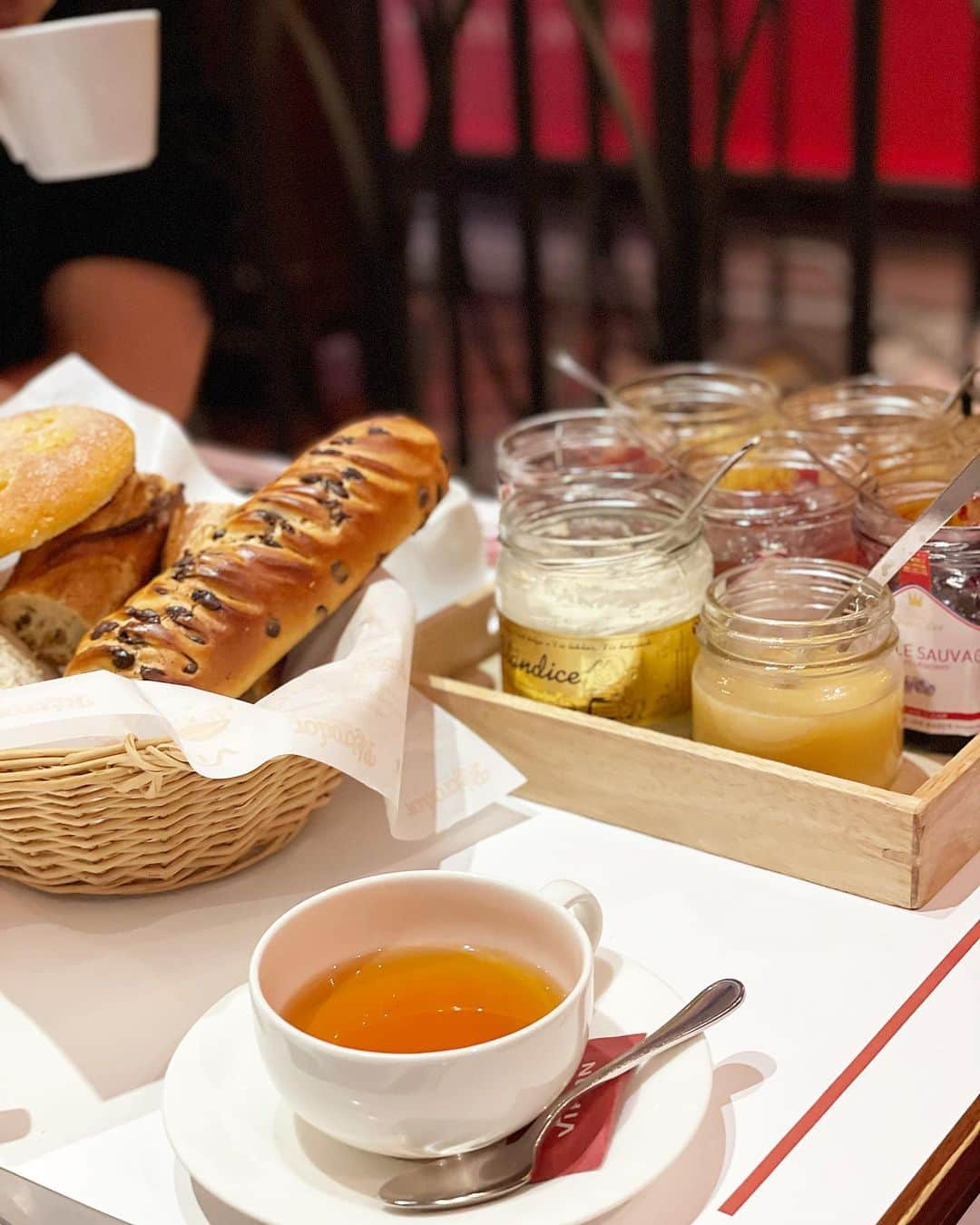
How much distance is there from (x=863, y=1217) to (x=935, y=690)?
0.44 meters

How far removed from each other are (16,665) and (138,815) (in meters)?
0.20

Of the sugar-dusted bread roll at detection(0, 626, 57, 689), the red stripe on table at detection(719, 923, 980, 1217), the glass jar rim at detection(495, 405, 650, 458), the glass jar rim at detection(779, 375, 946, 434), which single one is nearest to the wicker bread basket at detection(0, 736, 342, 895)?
the sugar-dusted bread roll at detection(0, 626, 57, 689)

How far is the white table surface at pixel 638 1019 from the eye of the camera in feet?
2.19

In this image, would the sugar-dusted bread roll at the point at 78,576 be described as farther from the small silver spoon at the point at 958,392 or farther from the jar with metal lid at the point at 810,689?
the small silver spoon at the point at 958,392

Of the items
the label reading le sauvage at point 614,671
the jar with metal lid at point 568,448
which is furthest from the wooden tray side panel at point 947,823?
the jar with metal lid at point 568,448

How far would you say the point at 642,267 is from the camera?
5387 mm

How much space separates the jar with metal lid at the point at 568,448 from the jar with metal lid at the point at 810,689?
13.3 inches

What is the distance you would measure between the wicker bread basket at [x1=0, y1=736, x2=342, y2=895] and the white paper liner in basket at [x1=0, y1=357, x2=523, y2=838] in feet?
0.05

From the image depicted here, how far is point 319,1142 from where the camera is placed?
657 millimetres

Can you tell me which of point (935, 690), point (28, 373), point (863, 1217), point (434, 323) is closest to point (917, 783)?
point (935, 690)

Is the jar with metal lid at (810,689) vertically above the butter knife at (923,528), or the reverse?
the butter knife at (923,528)

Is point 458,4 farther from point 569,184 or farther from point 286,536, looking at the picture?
point 569,184

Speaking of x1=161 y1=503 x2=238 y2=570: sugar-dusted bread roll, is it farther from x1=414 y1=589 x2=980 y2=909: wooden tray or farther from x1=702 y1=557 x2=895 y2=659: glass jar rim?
x1=702 y1=557 x2=895 y2=659: glass jar rim

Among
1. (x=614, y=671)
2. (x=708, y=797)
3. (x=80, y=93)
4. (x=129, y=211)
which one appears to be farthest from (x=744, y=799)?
(x=129, y=211)
